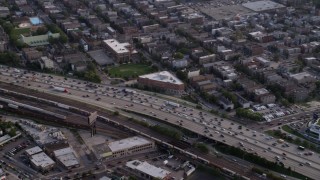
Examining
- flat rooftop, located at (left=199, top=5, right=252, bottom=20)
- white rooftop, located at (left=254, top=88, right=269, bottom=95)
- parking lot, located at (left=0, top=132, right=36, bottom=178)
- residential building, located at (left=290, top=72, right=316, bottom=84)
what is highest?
flat rooftop, located at (left=199, top=5, right=252, bottom=20)

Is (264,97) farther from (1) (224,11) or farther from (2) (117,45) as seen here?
(1) (224,11)

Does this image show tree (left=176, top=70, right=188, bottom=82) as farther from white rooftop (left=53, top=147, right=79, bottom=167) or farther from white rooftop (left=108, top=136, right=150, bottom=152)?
white rooftop (left=53, top=147, right=79, bottom=167)

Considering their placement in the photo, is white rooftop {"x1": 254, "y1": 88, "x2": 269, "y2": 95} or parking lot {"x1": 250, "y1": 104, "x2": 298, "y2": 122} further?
white rooftop {"x1": 254, "y1": 88, "x2": 269, "y2": 95}

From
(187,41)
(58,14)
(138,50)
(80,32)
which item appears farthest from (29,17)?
(187,41)

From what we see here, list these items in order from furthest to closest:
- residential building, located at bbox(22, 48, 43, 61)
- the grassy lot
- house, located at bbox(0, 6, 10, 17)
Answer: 1. house, located at bbox(0, 6, 10, 17)
2. residential building, located at bbox(22, 48, 43, 61)
3. the grassy lot

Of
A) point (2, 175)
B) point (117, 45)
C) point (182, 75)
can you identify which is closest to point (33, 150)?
point (2, 175)

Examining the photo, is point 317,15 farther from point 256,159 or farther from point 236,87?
point 256,159

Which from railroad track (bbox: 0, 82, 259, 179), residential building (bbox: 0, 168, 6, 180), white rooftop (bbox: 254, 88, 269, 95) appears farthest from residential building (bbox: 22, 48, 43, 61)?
white rooftop (bbox: 254, 88, 269, 95)

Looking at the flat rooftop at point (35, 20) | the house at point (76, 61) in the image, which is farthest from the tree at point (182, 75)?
the flat rooftop at point (35, 20)
